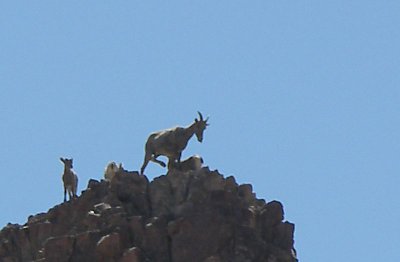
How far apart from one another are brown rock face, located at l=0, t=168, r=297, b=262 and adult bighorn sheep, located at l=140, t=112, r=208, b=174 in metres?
1.32

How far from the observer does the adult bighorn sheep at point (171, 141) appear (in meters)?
174

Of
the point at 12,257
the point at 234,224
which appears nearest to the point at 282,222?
the point at 234,224

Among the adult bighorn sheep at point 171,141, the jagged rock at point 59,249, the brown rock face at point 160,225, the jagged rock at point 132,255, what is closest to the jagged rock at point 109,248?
the brown rock face at point 160,225

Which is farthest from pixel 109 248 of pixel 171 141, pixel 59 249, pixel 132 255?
pixel 171 141

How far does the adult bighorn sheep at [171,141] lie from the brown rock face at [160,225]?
132 centimetres

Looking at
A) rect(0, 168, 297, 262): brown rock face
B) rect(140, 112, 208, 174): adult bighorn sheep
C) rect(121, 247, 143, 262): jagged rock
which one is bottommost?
rect(121, 247, 143, 262): jagged rock

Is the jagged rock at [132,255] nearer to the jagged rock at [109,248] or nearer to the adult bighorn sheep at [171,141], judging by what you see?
the jagged rock at [109,248]

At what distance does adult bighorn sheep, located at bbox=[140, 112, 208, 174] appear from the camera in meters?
174

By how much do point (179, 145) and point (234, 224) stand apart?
5.68 m

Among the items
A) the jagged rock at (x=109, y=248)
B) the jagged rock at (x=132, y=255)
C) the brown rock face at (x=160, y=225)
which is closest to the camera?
the jagged rock at (x=132, y=255)

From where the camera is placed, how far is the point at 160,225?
560 ft

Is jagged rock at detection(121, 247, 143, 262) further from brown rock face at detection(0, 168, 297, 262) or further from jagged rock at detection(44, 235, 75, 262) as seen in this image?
jagged rock at detection(44, 235, 75, 262)

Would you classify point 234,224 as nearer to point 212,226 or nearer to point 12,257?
point 212,226

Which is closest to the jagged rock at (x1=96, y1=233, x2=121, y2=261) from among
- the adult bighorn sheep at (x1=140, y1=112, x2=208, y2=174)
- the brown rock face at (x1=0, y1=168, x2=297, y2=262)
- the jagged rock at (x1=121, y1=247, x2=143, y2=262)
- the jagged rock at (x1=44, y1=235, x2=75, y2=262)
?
the brown rock face at (x1=0, y1=168, x2=297, y2=262)
